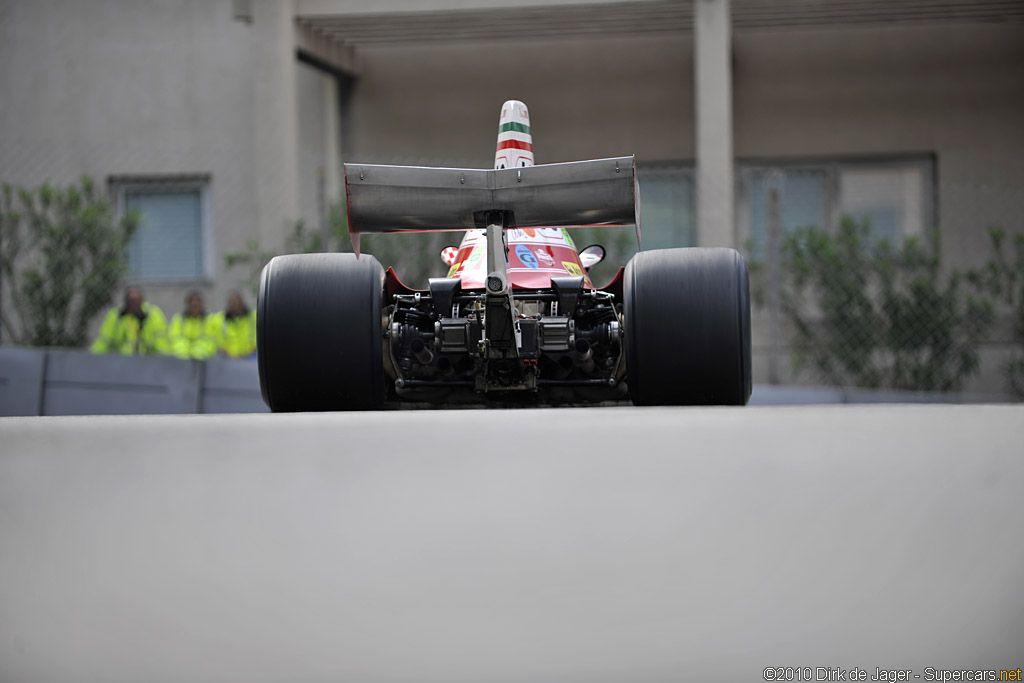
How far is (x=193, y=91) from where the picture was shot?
38.0 feet

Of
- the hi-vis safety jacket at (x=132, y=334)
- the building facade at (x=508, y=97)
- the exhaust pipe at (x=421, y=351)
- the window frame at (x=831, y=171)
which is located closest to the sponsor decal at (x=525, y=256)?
the exhaust pipe at (x=421, y=351)

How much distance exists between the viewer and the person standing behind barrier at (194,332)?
784cm

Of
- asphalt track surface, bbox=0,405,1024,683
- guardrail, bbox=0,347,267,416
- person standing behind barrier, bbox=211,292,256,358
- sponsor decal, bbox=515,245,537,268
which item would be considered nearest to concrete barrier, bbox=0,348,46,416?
guardrail, bbox=0,347,267,416

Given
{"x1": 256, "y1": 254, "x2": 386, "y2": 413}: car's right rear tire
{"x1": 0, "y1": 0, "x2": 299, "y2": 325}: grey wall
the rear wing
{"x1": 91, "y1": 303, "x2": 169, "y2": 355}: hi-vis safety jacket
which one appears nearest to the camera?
the rear wing

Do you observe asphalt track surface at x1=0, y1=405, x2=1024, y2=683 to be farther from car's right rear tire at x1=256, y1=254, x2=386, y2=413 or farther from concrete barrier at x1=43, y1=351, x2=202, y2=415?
concrete barrier at x1=43, y1=351, x2=202, y2=415

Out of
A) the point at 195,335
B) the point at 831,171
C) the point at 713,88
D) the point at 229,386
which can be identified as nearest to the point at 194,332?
the point at 195,335

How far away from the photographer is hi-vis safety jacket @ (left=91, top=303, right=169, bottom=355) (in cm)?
725

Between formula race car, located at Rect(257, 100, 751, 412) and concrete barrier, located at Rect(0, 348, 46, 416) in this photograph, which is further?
concrete barrier, located at Rect(0, 348, 46, 416)

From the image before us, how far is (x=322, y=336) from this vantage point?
3959mm

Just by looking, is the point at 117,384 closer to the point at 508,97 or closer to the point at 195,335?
the point at 195,335

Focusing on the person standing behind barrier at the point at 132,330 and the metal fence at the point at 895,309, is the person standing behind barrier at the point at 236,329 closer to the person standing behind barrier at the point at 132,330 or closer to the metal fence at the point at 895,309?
the person standing behind barrier at the point at 132,330

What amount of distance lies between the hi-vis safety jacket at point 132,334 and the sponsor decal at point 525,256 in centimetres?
372

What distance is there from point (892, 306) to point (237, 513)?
685 cm

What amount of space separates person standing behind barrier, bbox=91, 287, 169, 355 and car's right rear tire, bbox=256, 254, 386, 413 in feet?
11.7
